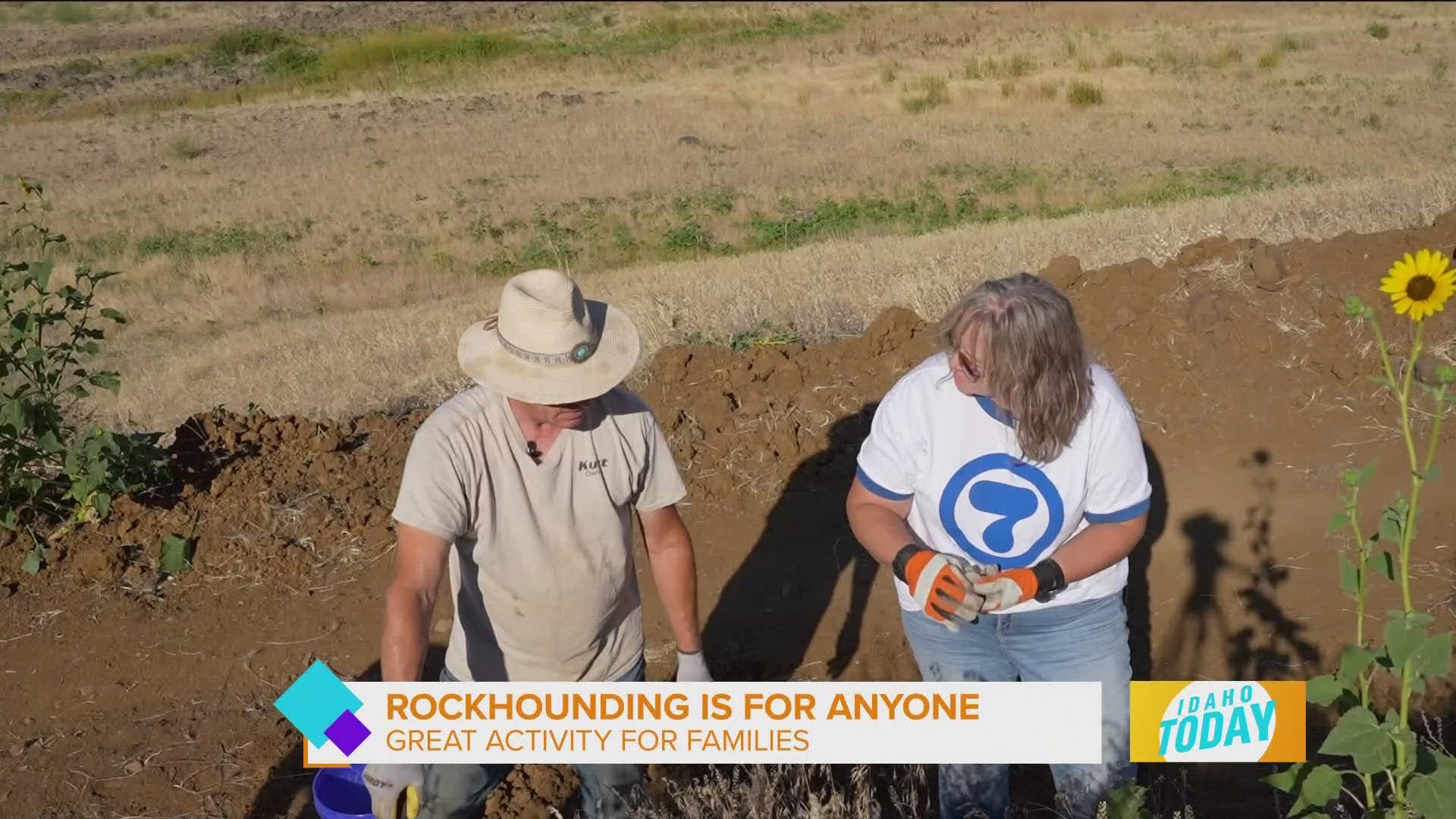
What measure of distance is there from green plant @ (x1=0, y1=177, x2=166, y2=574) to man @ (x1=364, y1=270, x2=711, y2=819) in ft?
8.45

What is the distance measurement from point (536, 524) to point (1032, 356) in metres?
1.17

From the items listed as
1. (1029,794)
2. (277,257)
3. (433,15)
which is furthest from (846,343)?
(433,15)

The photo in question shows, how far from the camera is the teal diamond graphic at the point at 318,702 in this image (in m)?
3.12

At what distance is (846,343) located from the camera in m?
7.08

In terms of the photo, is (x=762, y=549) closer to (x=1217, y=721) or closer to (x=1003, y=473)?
(x=1003, y=473)

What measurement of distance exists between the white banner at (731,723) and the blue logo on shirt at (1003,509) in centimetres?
31

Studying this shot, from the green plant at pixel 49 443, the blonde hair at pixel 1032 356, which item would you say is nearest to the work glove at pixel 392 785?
the blonde hair at pixel 1032 356

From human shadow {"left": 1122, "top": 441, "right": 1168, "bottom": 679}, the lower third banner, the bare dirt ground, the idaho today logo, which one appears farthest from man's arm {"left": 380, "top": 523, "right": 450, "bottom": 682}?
human shadow {"left": 1122, "top": 441, "right": 1168, "bottom": 679}

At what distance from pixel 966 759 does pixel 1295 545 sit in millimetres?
2807

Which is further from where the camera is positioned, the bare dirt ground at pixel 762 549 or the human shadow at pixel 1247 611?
the human shadow at pixel 1247 611

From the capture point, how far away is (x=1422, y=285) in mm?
2451

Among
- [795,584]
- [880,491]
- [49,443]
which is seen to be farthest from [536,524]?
[49,443]

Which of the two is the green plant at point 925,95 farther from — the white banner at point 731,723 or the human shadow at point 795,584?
the white banner at point 731,723

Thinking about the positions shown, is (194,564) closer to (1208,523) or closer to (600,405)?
(600,405)
